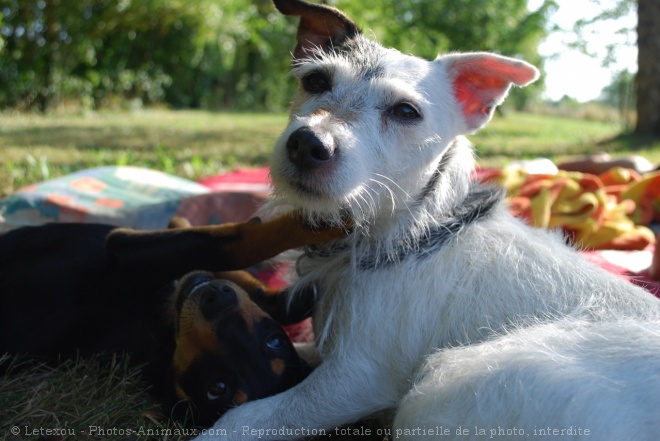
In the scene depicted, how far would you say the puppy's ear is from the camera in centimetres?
302

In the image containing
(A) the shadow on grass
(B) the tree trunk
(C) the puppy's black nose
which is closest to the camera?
(C) the puppy's black nose

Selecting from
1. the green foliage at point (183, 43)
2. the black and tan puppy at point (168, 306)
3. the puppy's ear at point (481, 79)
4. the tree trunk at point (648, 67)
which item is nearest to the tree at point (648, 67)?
the tree trunk at point (648, 67)

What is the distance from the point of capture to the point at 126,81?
17.4 m

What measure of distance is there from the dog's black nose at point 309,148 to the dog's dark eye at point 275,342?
0.78 m

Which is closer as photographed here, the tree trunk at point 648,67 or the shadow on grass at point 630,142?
the shadow on grass at point 630,142

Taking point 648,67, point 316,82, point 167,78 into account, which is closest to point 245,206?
point 316,82

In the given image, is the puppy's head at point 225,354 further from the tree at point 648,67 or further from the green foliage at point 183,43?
the tree at point 648,67

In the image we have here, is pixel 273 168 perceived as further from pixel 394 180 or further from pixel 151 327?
pixel 151 327

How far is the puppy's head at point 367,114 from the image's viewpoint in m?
2.53

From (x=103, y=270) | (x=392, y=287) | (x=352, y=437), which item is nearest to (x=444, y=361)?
(x=392, y=287)

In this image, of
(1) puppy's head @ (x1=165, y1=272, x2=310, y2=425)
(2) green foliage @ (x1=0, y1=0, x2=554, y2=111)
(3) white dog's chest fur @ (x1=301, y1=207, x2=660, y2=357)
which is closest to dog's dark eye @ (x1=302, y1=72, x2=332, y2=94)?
(3) white dog's chest fur @ (x1=301, y1=207, x2=660, y2=357)

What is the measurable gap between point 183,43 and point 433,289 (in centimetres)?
1920

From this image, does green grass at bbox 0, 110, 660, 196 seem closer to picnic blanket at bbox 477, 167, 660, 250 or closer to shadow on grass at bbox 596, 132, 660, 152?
shadow on grass at bbox 596, 132, 660, 152

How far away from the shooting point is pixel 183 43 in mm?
20094
